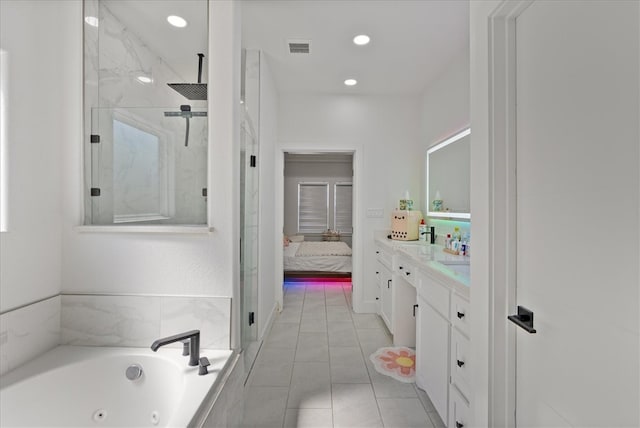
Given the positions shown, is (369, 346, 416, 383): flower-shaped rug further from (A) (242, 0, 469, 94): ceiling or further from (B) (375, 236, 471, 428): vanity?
(A) (242, 0, 469, 94): ceiling

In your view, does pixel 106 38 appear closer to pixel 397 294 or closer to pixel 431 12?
pixel 431 12

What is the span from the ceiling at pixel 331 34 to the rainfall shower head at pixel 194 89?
0.03m

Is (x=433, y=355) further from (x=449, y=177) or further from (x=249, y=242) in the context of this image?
(x=449, y=177)

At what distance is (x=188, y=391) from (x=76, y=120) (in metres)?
1.48

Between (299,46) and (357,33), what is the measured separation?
0.54 meters

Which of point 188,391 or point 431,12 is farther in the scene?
point 431,12

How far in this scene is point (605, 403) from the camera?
0.74 meters

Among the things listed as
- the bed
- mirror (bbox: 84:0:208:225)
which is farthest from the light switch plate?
mirror (bbox: 84:0:208:225)

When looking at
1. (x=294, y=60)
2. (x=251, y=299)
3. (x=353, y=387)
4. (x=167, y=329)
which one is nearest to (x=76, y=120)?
(x=167, y=329)

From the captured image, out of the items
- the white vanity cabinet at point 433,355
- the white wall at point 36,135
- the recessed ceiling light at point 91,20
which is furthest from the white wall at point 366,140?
the white wall at point 36,135

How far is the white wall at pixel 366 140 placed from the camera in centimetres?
358

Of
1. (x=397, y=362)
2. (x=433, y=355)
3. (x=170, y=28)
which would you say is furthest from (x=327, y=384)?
(x=170, y=28)

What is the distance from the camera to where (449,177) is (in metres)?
2.92

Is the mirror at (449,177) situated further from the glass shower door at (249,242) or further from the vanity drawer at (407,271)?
the glass shower door at (249,242)
